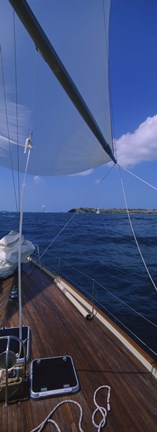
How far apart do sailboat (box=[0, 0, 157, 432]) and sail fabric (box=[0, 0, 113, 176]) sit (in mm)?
287

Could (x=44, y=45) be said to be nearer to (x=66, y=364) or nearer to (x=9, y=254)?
(x=66, y=364)

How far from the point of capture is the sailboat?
211cm

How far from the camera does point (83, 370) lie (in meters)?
2.76

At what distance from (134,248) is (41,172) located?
12506mm

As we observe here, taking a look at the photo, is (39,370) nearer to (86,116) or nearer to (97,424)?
(97,424)

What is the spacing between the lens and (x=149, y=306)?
7.45m

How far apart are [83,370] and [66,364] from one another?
0.25 metres

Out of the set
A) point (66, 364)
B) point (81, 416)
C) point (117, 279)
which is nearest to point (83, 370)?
point (66, 364)

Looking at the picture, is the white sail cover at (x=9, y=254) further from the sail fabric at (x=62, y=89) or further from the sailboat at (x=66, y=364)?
the sail fabric at (x=62, y=89)

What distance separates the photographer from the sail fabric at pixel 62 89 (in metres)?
3.84

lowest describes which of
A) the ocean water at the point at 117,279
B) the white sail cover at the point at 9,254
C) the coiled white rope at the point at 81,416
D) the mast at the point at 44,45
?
the ocean water at the point at 117,279

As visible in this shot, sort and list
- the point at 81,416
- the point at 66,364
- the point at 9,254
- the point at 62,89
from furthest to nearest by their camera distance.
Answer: the point at 9,254, the point at 62,89, the point at 66,364, the point at 81,416

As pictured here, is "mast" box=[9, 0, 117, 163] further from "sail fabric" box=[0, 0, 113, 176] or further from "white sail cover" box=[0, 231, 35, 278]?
"white sail cover" box=[0, 231, 35, 278]

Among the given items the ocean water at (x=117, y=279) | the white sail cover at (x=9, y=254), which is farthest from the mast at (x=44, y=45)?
the white sail cover at (x=9, y=254)
